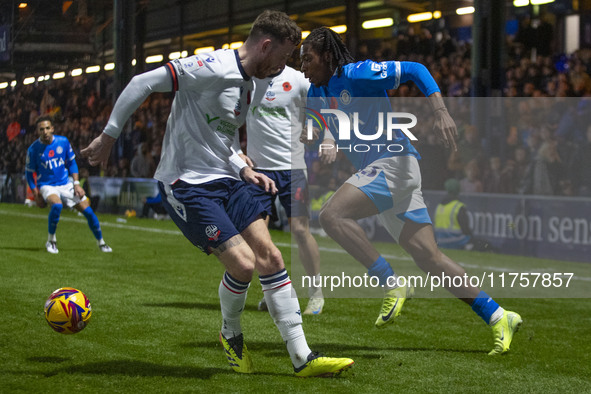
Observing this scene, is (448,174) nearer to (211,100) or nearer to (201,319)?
(201,319)

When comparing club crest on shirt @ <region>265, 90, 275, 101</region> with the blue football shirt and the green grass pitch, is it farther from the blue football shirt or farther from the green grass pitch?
the blue football shirt

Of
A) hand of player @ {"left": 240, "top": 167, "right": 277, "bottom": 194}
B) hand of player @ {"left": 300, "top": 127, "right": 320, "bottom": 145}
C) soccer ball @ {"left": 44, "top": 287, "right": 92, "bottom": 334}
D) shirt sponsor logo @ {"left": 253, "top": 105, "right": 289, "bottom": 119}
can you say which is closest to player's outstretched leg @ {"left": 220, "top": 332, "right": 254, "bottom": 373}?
hand of player @ {"left": 240, "top": 167, "right": 277, "bottom": 194}

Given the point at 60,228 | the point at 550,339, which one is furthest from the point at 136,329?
the point at 60,228

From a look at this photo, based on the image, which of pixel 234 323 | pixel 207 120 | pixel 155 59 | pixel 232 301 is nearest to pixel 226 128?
pixel 207 120

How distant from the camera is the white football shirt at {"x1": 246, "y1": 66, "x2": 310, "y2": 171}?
22.2ft

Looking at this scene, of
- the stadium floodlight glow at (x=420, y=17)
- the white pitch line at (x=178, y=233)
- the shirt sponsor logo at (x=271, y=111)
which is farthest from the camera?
the stadium floodlight glow at (x=420, y=17)

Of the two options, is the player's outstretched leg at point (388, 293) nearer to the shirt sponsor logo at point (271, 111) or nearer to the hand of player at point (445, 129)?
the hand of player at point (445, 129)

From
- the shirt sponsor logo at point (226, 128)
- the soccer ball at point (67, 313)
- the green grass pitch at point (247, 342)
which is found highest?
the shirt sponsor logo at point (226, 128)

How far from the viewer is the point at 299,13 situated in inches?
899

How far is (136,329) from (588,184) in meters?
7.39

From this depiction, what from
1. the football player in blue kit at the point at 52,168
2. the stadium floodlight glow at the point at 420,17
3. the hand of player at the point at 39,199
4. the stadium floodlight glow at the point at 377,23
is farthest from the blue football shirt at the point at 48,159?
the stadium floodlight glow at the point at 377,23

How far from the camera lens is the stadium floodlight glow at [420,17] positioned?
18.5m

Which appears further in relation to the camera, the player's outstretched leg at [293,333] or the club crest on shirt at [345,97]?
the club crest on shirt at [345,97]

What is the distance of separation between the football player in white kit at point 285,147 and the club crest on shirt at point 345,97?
1.20 meters
